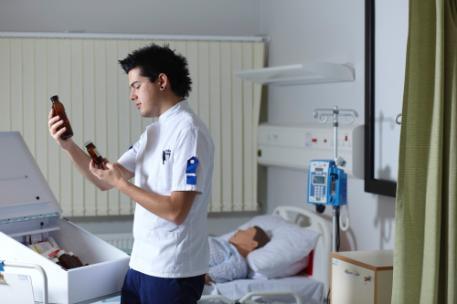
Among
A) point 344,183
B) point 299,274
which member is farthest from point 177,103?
point 299,274

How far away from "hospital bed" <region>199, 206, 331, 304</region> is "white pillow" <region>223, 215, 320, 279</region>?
1.9 inches

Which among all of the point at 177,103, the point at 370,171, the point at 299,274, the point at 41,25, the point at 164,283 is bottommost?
the point at 299,274

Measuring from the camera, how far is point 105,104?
5273 mm

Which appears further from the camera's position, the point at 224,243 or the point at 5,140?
the point at 224,243

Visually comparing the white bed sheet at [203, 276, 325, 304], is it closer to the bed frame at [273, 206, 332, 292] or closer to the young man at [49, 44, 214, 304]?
the bed frame at [273, 206, 332, 292]

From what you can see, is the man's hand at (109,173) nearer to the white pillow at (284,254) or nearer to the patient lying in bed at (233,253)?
the patient lying in bed at (233,253)

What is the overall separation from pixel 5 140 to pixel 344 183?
189cm

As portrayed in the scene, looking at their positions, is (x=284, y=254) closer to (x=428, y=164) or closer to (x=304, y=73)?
(x=304, y=73)

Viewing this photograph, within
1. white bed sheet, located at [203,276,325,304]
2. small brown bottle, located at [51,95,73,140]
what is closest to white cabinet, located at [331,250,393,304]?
white bed sheet, located at [203,276,325,304]

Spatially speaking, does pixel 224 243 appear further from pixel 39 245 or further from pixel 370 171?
pixel 39 245

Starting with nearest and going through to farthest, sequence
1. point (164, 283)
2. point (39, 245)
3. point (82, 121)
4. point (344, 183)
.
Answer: point (164, 283) → point (39, 245) → point (344, 183) → point (82, 121)

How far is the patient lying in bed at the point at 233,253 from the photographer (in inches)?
166

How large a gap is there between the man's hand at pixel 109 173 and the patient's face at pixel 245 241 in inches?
73.5

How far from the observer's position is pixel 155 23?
218 inches
